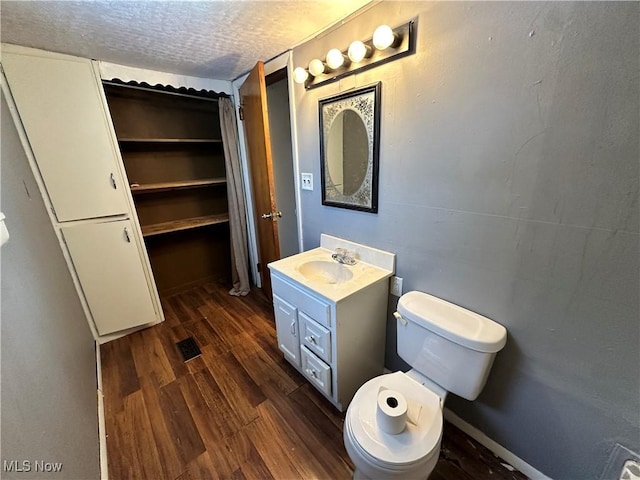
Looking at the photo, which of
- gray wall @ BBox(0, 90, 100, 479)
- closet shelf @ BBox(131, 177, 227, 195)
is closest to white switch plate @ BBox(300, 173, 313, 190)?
closet shelf @ BBox(131, 177, 227, 195)

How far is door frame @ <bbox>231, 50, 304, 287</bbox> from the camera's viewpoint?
1.78 meters

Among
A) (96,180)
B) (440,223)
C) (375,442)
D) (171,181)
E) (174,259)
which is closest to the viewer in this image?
(375,442)

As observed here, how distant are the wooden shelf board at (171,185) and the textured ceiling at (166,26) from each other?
92cm

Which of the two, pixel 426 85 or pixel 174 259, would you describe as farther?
pixel 174 259

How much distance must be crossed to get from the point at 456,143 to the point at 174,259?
2800 mm

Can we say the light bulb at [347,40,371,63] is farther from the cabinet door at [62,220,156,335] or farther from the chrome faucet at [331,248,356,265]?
the cabinet door at [62,220,156,335]

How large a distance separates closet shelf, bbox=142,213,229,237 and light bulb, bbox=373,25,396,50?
2.14 meters

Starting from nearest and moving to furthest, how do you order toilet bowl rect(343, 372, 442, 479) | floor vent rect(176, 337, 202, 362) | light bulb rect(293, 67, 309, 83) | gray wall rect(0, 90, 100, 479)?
gray wall rect(0, 90, 100, 479) < toilet bowl rect(343, 372, 442, 479) < light bulb rect(293, 67, 309, 83) < floor vent rect(176, 337, 202, 362)

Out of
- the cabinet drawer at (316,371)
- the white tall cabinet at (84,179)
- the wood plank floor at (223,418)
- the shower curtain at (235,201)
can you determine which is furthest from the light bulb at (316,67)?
the wood plank floor at (223,418)

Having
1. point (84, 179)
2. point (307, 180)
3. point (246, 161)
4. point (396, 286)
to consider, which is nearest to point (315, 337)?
point (396, 286)

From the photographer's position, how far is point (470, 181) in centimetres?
105

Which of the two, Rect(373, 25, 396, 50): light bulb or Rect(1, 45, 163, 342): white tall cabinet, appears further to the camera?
Rect(1, 45, 163, 342): white tall cabinet

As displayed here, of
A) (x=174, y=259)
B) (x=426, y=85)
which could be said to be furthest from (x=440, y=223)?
(x=174, y=259)

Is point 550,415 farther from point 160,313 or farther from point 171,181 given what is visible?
point 171,181
